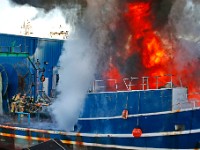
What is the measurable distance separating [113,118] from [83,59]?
321cm

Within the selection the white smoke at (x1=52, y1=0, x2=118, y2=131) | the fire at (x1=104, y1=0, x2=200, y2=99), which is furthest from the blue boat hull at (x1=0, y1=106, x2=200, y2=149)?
the fire at (x1=104, y1=0, x2=200, y2=99)

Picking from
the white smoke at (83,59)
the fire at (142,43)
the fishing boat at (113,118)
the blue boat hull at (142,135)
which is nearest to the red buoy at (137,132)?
the fishing boat at (113,118)

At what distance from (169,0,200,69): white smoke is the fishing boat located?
7.51ft

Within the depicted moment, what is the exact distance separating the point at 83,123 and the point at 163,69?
460 cm

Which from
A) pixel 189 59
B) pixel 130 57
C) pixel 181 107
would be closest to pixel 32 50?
pixel 130 57

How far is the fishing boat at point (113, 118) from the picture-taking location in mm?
12914

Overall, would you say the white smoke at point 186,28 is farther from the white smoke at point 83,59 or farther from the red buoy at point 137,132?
the red buoy at point 137,132

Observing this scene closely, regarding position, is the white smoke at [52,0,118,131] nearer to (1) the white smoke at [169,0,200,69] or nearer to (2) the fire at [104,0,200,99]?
(2) the fire at [104,0,200,99]

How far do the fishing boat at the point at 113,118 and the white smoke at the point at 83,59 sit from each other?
0.53 meters

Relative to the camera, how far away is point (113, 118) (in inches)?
553

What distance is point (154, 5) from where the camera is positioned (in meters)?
15.8

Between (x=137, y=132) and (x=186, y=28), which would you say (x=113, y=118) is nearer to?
(x=137, y=132)

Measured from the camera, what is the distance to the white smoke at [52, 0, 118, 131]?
15291 mm

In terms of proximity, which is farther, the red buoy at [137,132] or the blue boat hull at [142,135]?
the red buoy at [137,132]
